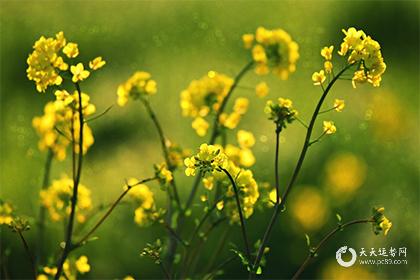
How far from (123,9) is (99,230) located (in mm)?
1649

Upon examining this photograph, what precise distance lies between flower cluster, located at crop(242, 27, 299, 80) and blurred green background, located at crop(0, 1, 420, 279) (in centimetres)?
91

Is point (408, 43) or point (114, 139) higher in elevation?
point (408, 43)

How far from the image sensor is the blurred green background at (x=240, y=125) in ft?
8.63

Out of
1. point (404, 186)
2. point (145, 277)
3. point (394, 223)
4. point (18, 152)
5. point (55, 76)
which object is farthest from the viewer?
point (18, 152)

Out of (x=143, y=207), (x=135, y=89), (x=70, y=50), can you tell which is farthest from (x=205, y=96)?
(x=70, y=50)

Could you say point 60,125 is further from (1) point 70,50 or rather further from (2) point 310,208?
(2) point 310,208

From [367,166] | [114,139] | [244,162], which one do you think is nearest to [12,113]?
[114,139]

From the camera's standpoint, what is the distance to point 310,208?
2.76 meters

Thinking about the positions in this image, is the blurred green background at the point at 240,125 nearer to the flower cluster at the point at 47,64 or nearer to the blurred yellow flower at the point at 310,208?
Answer: the blurred yellow flower at the point at 310,208

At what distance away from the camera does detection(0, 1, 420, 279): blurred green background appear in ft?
8.63

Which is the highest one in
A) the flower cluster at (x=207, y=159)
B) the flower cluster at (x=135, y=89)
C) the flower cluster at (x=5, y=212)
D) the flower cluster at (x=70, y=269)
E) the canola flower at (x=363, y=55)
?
the flower cluster at (x=135, y=89)

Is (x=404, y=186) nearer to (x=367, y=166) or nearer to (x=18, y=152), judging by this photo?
(x=367, y=166)

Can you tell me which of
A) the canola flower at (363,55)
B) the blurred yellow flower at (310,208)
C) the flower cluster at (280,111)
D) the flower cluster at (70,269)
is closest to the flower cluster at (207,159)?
the flower cluster at (280,111)

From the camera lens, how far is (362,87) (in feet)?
11.1
